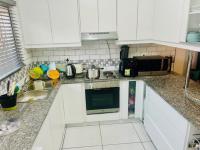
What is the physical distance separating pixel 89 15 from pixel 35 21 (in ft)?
2.48

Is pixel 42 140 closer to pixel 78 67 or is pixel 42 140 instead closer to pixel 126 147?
pixel 126 147

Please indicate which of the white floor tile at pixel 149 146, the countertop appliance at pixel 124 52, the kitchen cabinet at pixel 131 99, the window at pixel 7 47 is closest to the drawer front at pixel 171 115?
the kitchen cabinet at pixel 131 99

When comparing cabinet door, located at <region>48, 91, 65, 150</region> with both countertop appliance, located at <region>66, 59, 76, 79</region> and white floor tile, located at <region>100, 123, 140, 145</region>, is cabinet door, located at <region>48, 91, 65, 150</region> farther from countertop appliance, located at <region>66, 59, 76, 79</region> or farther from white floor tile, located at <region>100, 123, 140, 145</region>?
white floor tile, located at <region>100, 123, 140, 145</region>

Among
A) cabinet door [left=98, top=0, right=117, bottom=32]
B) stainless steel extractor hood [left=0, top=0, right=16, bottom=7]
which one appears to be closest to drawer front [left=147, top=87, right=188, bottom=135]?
cabinet door [left=98, top=0, right=117, bottom=32]

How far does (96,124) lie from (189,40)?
6.04ft

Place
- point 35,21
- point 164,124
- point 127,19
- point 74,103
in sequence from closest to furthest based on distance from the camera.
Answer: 1. point 164,124
2. point 35,21
3. point 127,19
4. point 74,103

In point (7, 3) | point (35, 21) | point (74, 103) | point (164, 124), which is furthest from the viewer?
point (74, 103)

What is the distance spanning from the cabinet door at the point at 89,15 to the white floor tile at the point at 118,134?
5.00ft

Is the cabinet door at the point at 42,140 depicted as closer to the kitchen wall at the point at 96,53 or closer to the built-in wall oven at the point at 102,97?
the built-in wall oven at the point at 102,97

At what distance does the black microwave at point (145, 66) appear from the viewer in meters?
2.48

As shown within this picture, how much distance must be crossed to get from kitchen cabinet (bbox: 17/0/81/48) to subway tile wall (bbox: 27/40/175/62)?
1.12ft

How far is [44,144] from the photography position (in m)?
1.38

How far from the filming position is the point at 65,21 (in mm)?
2332

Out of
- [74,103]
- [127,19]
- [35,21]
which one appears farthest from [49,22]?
[74,103]
